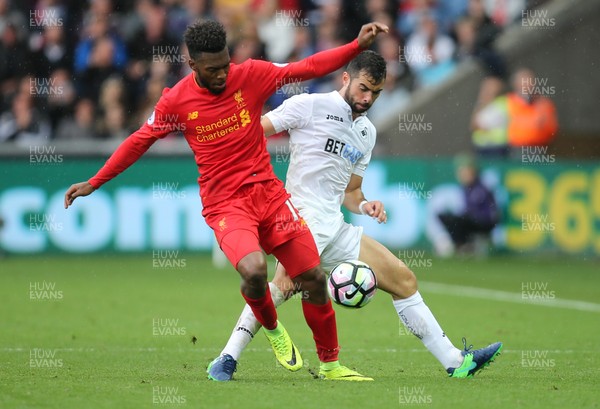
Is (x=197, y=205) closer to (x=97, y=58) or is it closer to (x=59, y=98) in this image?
(x=59, y=98)

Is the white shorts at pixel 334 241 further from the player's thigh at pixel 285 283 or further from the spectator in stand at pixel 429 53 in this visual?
the spectator in stand at pixel 429 53

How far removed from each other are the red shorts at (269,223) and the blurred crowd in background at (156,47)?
10.0 meters

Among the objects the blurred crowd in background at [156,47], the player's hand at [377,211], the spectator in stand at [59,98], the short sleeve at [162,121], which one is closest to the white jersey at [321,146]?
the player's hand at [377,211]

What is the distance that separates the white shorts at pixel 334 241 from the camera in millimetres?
8172

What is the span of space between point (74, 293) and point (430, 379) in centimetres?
692

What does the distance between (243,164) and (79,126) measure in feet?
36.2

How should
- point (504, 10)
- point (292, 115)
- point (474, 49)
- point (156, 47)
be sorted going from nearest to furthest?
point (292, 115), point (156, 47), point (474, 49), point (504, 10)

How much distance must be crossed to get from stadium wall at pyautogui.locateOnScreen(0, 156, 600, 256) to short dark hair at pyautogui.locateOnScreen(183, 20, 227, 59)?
995 centimetres

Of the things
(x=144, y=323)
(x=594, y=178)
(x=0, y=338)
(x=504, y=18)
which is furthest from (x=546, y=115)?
(x=0, y=338)

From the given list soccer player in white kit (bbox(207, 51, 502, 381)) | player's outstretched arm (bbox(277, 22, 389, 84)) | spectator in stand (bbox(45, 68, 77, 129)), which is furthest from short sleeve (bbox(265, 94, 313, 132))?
spectator in stand (bbox(45, 68, 77, 129))

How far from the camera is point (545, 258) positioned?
59.9 feet

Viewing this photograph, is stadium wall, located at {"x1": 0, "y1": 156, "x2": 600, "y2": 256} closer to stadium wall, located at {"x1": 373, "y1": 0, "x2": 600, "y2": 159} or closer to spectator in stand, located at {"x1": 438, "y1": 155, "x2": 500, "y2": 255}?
spectator in stand, located at {"x1": 438, "y1": 155, "x2": 500, "y2": 255}

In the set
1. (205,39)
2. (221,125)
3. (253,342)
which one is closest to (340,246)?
(221,125)

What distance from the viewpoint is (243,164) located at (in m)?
7.71
